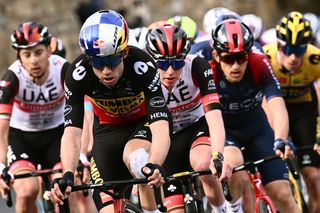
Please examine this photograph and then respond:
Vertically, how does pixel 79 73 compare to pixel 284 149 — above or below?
above

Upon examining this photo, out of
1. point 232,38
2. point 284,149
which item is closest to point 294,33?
point 232,38

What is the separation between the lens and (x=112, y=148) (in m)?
10.8

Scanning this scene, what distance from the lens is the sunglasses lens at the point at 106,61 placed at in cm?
991

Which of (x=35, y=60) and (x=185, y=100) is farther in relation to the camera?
(x=35, y=60)

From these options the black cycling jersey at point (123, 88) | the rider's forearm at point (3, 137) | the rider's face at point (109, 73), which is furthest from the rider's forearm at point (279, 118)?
the rider's forearm at point (3, 137)

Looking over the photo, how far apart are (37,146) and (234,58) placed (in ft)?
8.85

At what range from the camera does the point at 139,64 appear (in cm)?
1034

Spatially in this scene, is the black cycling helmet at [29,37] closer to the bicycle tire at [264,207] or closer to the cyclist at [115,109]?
the cyclist at [115,109]

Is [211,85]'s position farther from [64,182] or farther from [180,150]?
[64,182]

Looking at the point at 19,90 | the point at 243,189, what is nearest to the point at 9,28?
the point at 19,90

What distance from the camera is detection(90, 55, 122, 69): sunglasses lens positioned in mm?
9906

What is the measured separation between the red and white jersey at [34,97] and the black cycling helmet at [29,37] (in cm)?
21

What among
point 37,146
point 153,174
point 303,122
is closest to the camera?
point 153,174

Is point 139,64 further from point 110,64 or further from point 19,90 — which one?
point 19,90
